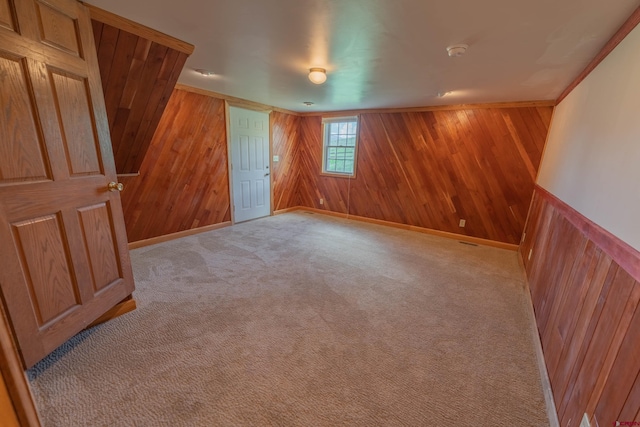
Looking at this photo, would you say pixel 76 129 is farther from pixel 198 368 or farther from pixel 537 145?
pixel 537 145

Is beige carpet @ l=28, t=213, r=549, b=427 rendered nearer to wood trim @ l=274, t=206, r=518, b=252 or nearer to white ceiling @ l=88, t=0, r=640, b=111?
wood trim @ l=274, t=206, r=518, b=252

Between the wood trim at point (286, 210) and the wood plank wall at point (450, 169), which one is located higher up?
the wood plank wall at point (450, 169)

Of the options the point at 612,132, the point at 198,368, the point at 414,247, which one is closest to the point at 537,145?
the point at 414,247

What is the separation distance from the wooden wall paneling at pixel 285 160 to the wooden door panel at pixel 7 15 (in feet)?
12.5

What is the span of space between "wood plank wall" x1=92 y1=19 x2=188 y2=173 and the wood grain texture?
0.57 metres

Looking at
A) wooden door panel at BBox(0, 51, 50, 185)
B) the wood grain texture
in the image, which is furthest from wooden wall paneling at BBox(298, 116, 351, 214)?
wooden door panel at BBox(0, 51, 50, 185)

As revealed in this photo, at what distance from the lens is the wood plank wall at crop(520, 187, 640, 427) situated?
2.93ft

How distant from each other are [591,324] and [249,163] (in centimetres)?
453

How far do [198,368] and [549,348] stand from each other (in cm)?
218

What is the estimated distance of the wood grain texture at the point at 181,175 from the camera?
11.2 feet

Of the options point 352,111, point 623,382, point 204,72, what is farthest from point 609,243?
point 352,111

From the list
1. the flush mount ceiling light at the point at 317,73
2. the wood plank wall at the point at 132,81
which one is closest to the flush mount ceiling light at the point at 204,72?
the wood plank wall at the point at 132,81

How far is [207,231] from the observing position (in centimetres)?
418

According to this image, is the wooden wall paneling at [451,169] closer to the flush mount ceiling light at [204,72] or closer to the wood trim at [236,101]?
the wood trim at [236,101]
